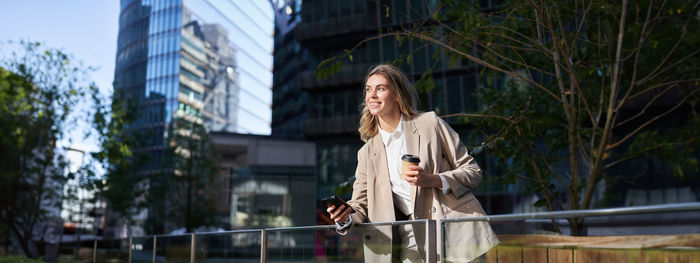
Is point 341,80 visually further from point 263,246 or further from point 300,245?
point 300,245

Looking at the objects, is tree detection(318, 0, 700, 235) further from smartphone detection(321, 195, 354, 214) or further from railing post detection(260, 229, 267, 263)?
smartphone detection(321, 195, 354, 214)

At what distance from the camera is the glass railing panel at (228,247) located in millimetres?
5949

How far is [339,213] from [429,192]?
535 millimetres

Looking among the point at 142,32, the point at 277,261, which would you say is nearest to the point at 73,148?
the point at 277,261

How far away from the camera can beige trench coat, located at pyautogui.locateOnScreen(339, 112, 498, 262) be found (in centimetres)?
314

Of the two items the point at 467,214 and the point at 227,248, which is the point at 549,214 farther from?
the point at 227,248

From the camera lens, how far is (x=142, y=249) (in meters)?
11.6

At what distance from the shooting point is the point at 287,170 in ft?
130

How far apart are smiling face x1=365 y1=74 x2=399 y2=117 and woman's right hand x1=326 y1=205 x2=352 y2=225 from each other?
60 centimetres

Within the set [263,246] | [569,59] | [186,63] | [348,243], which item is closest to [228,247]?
[263,246]

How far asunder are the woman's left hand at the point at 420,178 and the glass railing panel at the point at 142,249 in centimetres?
835

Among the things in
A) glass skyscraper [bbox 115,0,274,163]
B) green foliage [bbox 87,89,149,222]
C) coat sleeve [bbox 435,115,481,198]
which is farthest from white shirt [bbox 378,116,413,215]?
glass skyscraper [bbox 115,0,274,163]

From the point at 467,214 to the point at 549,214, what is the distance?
787mm

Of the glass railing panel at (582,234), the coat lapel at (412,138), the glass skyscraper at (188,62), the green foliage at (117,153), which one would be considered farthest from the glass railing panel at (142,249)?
the glass skyscraper at (188,62)
